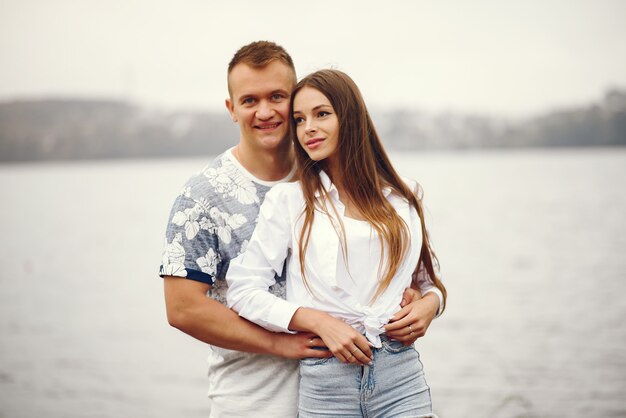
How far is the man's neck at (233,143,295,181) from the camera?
77.2 inches

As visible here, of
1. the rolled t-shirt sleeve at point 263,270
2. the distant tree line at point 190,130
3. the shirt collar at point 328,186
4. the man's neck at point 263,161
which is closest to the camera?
the rolled t-shirt sleeve at point 263,270

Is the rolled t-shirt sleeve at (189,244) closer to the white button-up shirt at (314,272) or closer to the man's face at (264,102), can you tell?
the white button-up shirt at (314,272)

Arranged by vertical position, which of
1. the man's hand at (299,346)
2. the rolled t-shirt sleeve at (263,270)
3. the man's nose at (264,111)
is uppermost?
the man's nose at (264,111)

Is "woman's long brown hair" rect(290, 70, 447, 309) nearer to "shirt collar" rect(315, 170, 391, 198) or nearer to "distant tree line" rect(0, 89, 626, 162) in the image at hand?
"shirt collar" rect(315, 170, 391, 198)

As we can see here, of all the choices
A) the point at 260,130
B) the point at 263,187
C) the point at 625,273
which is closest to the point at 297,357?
the point at 263,187

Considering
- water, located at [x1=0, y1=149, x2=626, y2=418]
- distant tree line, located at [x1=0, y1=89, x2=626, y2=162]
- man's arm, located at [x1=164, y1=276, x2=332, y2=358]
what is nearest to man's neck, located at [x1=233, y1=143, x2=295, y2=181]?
man's arm, located at [x1=164, y1=276, x2=332, y2=358]

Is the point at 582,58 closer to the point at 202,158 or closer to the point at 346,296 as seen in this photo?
the point at 202,158

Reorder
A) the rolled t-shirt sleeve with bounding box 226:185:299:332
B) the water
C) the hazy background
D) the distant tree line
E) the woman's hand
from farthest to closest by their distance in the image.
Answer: the distant tree line, the hazy background, the water, the rolled t-shirt sleeve with bounding box 226:185:299:332, the woman's hand

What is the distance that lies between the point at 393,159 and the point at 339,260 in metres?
13.1

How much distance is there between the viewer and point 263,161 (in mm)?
1966

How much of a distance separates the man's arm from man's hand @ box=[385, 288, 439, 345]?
29 cm

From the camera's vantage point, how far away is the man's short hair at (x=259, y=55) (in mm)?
1918

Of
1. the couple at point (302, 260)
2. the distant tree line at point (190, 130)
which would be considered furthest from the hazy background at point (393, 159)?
the couple at point (302, 260)

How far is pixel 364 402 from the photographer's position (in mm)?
1676
